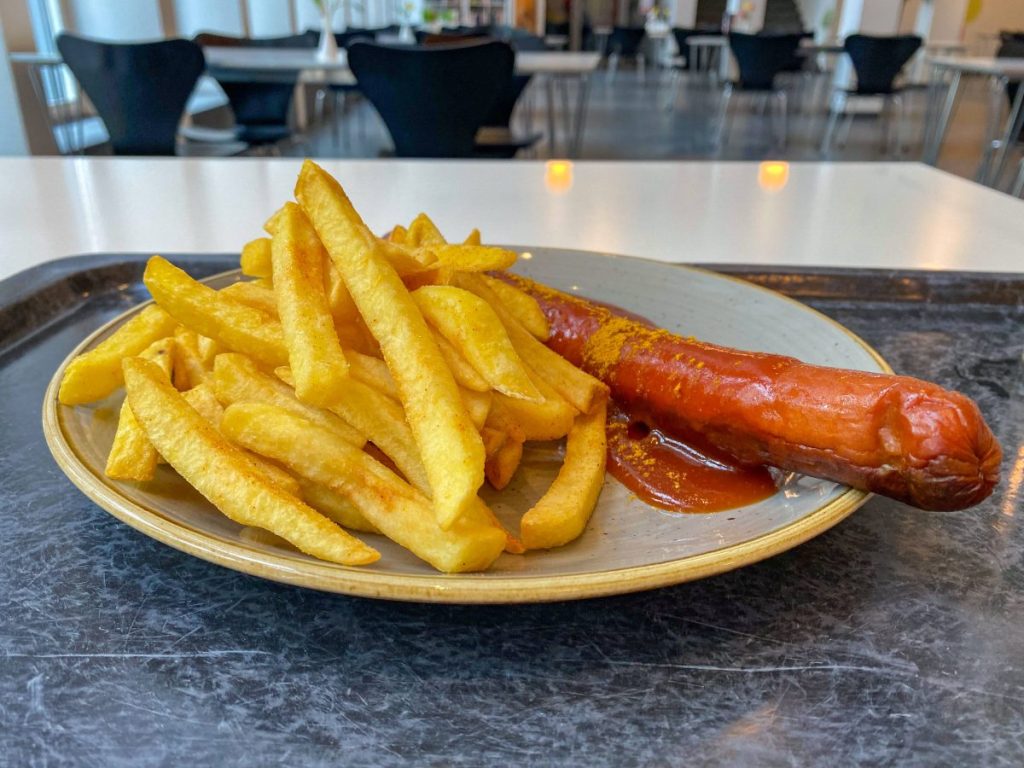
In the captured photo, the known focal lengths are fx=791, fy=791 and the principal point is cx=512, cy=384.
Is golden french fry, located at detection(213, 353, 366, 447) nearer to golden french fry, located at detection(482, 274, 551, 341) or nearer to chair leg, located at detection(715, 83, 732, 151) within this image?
golden french fry, located at detection(482, 274, 551, 341)

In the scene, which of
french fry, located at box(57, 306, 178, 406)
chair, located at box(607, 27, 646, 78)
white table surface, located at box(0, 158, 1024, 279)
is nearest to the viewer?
french fry, located at box(57, 306, 178, 406)

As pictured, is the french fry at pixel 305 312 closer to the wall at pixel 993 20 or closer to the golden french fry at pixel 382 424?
the golden french fry at pixel 382 424

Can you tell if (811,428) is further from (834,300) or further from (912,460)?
(834,300)

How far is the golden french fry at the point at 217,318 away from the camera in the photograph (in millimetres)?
653

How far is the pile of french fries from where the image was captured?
541 mm

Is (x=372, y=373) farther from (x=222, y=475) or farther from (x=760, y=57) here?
(x=760, y=57)

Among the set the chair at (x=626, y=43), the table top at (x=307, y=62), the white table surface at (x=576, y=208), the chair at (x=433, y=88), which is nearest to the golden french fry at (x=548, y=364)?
the white table surface at (x=576, y=208)

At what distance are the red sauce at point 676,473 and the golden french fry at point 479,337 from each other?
12cm

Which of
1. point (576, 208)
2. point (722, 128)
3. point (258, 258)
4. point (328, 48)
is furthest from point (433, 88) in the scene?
point (722, 128)

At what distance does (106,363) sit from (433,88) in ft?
8.34

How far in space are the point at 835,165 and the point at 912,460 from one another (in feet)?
6.07

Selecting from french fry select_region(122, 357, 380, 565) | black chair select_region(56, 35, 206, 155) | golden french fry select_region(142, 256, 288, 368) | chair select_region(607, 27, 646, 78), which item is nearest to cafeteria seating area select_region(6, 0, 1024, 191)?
black chair select_region(56, 35, 206, 155)

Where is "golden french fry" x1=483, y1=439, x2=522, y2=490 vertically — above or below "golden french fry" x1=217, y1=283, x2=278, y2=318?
below

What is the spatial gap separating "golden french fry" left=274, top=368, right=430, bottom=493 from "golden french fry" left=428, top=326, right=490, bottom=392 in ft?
0.18
